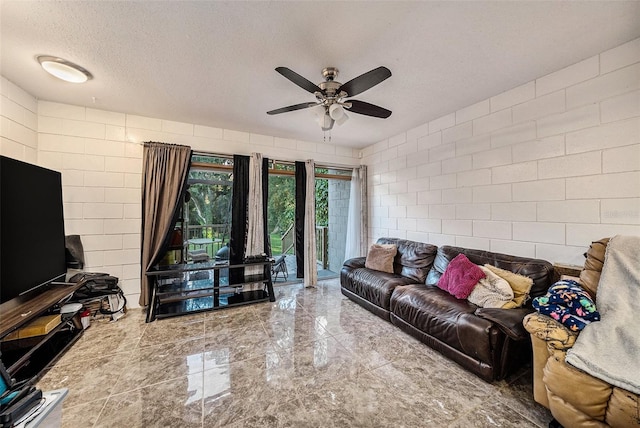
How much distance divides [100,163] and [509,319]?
14.6ft

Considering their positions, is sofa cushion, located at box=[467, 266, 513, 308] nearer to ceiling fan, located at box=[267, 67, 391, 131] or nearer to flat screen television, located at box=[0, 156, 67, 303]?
ceiling fan, located at box=[267, 67, 391, 131]

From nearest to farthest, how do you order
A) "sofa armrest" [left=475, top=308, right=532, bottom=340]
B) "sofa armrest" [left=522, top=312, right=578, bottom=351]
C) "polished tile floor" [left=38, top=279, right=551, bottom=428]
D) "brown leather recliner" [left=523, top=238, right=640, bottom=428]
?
1. "brown leather recliner" [left=523, top=238, right=640, bottom=428]
2. "sofa armrest" [left=522, top=312, right=578, bottom=351]
3. "polished tile floor" [left=38, top=279, right=551, bottom=428]
4. "sofa armrest" [left=475, top=308, right=532, bottom=340]

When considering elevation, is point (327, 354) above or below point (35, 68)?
below

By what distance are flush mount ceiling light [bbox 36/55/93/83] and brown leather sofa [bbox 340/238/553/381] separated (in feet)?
11.6

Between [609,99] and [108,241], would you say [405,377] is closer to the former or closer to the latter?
[609,99]

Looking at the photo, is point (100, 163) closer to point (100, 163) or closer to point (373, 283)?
point (100, 163)

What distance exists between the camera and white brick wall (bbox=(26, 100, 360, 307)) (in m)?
2.75

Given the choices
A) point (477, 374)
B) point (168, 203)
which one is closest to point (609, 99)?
point (477, 374)

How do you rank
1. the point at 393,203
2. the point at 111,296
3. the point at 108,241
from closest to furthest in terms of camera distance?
1. the point at 111,296
2. the point at 108,241
3. the point at 393,203

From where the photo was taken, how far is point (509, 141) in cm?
249

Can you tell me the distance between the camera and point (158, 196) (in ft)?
10.2

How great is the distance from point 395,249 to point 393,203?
34.6 inches

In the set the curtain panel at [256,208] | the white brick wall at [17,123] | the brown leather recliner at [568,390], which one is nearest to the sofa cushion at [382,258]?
the curtain panel at [256,208]

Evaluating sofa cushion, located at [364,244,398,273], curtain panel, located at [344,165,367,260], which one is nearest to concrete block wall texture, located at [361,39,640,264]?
sofa cushion, located at [364,244,398,273]
